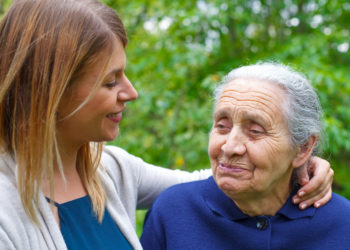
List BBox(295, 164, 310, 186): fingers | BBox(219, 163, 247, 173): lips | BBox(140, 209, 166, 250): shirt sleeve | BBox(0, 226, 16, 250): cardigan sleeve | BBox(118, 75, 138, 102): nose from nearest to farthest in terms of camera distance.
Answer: BBox(0, 226, 16, 250): cardigan sleeve → BBox(118, 75, 138, 102): nose → BBox(219, 163, 247, 173): lips → BBox(295, 164, 310, 186): fingers → BBox(140, 209, 166, 250): shirt sleeve

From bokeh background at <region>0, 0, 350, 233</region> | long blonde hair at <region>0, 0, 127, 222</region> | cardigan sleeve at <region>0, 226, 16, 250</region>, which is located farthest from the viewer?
bokeh background at <region>0, 0, 350, 233</region>

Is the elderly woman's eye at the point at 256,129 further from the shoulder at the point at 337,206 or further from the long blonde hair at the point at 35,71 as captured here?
the long blonde hair at the point at 35,71

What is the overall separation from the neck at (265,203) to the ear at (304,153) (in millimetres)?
138

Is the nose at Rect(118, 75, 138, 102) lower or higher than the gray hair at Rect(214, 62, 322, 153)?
Answer: higher

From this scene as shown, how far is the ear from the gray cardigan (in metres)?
0.64

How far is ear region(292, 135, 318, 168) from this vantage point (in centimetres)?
191

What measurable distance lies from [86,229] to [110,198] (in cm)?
24

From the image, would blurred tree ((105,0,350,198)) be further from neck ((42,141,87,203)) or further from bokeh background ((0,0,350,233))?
neck ((42,141,87,203))

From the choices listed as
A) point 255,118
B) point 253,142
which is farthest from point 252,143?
point 255,118

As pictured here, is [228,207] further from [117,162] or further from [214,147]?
[117,162]

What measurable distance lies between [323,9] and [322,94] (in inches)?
52.7

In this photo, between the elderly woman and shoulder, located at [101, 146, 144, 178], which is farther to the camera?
shoulder, located at [101, 146, 144, 178]

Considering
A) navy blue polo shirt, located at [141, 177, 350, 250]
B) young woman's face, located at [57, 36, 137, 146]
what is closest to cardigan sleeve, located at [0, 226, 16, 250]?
young woman's face, located at [57, 36, 137, 146]

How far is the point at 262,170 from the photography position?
1802 millimetres
